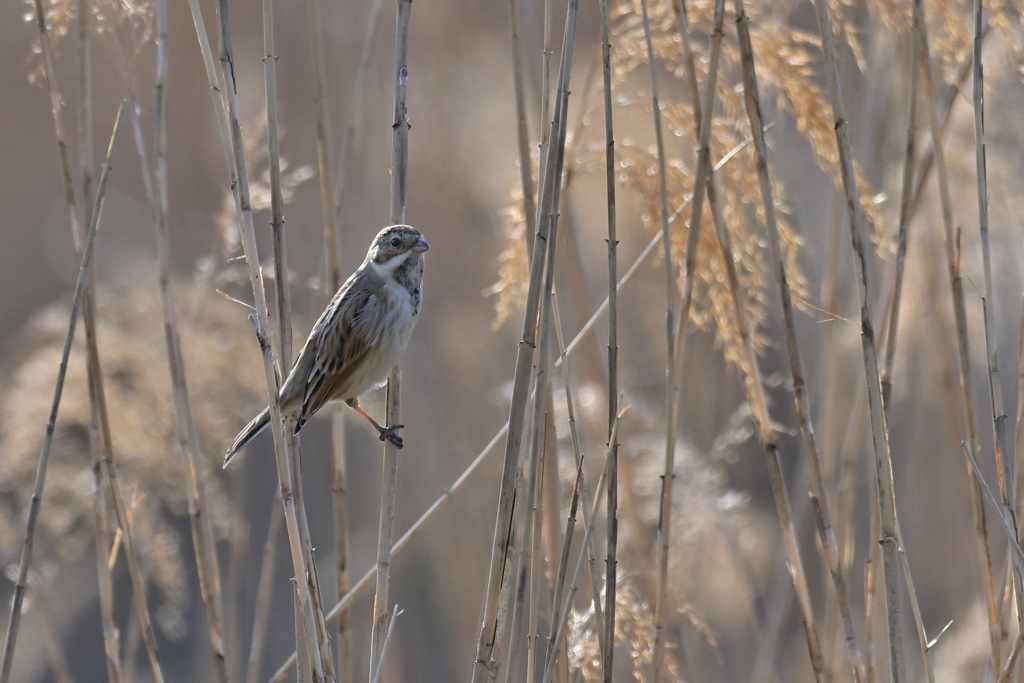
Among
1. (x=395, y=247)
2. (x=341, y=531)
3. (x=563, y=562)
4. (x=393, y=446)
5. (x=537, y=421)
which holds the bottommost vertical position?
(x=341, y=531)

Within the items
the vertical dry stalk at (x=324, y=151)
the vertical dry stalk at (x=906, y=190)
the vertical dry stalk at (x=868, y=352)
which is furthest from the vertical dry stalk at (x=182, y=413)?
the vertical dry stalk at (x=906, y=190)

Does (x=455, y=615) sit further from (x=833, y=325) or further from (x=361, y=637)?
(x=833, y=325)

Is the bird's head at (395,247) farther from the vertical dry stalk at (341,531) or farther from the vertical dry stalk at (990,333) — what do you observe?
the vertical dry stalk at (990,333)

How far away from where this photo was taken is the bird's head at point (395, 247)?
91.4 inches

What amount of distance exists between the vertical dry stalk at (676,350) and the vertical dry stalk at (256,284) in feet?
2.44

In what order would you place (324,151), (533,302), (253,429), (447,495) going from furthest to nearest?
(253,429) < (324,151) < (447,495) < (533,302)

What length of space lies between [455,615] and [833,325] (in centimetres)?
259

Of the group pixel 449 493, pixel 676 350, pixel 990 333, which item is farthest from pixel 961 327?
pixel 449 493

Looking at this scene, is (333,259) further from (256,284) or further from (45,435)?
(45,435)

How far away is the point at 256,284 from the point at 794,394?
114cm

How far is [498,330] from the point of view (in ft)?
16.0

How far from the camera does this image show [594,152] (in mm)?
2678

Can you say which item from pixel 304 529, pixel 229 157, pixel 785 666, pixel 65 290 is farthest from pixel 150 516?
pixel 65 290

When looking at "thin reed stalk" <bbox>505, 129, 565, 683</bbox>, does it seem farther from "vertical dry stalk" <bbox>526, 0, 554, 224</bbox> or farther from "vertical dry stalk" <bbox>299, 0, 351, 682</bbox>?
"vertical dry stalk" <bbox>299, 0, 351, 682</bbox>
